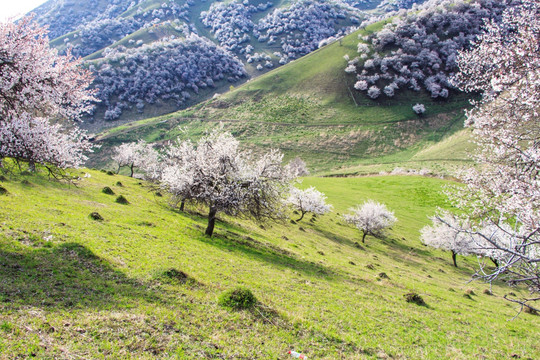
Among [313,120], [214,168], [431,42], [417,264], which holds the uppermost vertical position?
[431,42]

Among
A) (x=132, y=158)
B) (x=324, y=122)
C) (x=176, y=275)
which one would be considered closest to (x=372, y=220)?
(x=176, y=275)

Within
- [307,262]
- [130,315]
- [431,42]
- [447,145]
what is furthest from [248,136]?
[431,42]

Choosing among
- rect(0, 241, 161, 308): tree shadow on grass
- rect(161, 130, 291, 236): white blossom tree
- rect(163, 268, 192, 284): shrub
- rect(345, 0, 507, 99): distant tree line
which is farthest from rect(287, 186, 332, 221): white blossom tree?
rect(345, 0, 507, 99): distant tree line

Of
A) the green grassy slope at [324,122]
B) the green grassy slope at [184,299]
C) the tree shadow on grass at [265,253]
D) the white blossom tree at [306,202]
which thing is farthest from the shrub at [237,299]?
the green grassy slope at [324,122]

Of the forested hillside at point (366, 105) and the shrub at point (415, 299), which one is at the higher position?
the forested hillside at point (366, 105)

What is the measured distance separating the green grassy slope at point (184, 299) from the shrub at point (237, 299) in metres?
0.49

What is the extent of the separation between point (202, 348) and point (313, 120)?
137786 mm

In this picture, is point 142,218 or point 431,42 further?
point 431,42

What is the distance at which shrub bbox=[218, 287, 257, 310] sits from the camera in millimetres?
11727

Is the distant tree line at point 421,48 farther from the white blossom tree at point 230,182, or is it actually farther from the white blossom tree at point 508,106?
the white blossom tree at point 508,106

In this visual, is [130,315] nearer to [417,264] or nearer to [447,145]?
[417,264]

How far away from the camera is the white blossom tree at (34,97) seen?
12.0 m

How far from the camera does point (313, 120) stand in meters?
139

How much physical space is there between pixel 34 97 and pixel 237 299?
1482 centimetres
